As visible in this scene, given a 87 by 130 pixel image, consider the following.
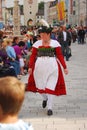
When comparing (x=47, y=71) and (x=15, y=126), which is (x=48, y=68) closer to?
(x=47, y=71)

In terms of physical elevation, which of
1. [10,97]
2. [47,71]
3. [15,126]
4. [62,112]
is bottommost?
[62,112]

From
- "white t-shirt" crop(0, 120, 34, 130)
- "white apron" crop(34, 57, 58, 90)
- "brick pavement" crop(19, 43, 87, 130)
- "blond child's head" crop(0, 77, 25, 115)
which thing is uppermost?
"blond child's head" crop(0, 77, 25, 115)

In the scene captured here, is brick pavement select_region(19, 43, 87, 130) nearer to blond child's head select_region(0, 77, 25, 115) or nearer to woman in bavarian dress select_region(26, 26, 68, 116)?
woman in bavarian dress select_region(26, 26, 68, 116)

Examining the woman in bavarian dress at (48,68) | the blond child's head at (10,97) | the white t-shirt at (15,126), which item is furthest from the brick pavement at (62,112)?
the blond child's head at (10,97)

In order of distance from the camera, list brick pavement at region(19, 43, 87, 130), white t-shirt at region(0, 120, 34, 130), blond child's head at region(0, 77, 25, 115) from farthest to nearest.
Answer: brick pavement at region(19, 43, 87, 130), white t-shirt at region(0, 120, 34, 130), blond child's head at region(0, 77, 25, 115)

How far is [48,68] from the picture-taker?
879cm

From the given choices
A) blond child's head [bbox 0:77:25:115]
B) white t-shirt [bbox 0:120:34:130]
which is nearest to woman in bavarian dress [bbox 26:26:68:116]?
white t-shirt [bbox 0:120:34:130]

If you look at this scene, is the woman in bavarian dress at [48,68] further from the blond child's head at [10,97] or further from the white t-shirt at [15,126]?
the blond child's head at [10,97]

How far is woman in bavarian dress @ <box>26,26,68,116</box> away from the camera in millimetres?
8797

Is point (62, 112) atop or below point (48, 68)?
below

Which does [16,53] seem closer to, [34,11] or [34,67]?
[34,67]

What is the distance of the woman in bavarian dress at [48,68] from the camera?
8797 millimetres

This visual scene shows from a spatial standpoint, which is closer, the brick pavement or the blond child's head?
the blond child's head

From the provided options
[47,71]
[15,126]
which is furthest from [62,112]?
[15,126]
